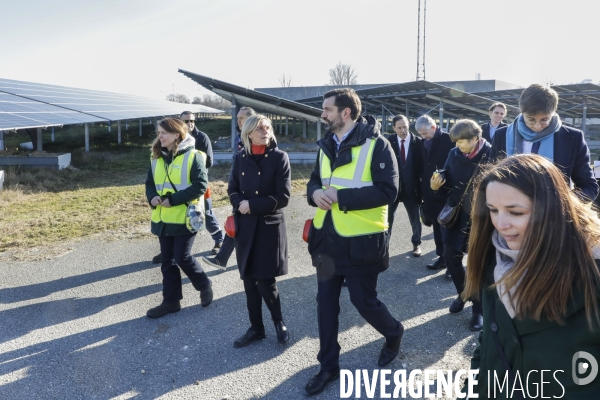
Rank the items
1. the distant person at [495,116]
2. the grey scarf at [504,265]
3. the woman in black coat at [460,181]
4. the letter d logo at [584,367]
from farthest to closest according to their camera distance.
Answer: the distant person at [495,116] < the woman in black coat at [460,181] < the grey scarf at [504,265] < the letter d logo at [584,367]

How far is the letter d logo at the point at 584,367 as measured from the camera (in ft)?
4.33

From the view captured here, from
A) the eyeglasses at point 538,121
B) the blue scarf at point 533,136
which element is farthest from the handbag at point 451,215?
the eyeglasses at point 538,121

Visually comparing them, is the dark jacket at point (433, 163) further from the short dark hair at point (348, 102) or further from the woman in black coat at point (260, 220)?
the short dark hair at point (348, 102)

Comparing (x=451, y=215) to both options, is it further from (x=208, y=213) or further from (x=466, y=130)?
(x=208, y=213)

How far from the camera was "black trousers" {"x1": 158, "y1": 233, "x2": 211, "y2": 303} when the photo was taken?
4051mm

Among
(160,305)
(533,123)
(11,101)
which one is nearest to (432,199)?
(533,123)

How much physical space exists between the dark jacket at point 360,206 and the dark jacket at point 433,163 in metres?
2.07

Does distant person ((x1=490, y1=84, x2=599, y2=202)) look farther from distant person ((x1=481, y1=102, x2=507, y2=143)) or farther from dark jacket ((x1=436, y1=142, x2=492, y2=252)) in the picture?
distant person ((x1=481, y1=102, x2=507, y2=143))

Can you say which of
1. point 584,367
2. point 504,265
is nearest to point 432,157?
point 504,265

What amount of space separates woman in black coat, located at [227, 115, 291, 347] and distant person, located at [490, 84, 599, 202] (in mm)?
1719

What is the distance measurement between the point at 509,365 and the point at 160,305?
10.9 feet

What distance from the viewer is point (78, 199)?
975cm

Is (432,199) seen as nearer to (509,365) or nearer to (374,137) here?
(374,137)

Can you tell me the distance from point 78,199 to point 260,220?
25.3 ft
